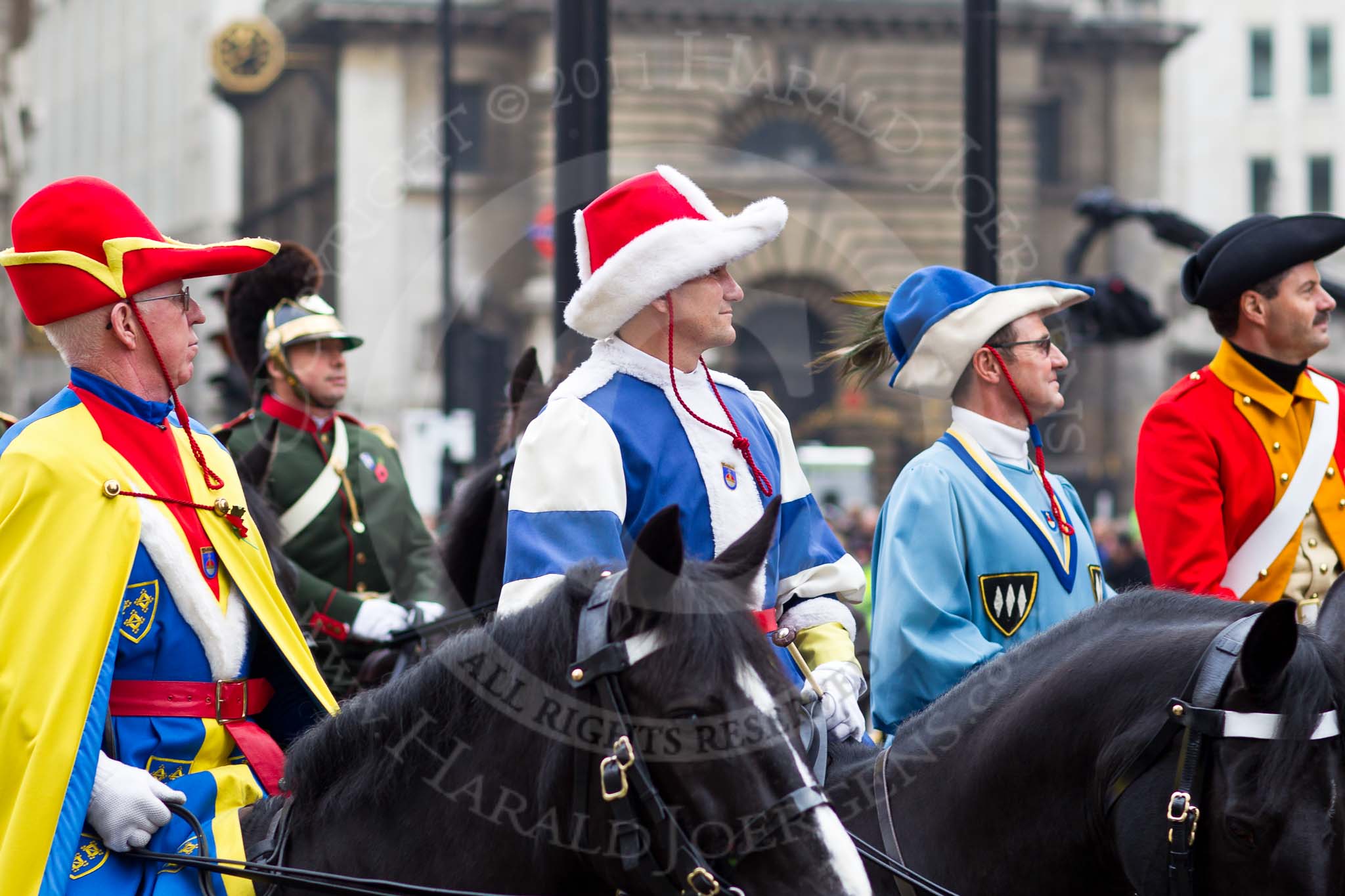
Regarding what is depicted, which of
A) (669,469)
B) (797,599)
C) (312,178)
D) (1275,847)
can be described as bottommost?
(1275,847)

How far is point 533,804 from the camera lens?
9.18ft

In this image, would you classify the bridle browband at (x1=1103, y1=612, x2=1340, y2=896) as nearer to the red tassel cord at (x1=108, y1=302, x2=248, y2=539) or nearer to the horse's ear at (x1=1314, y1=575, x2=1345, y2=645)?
the horse's ear at (x1=1314, y1=575, x2=1345, y2=645)

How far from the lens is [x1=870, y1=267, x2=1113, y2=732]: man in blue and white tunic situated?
4207 mm

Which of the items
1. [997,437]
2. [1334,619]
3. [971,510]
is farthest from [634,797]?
[997,437]

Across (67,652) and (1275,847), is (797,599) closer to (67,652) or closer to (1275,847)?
(1275,847)

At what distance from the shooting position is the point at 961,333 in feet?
14.8

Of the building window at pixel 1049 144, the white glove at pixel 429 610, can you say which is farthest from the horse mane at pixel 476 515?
the building window at pixel 1049 144

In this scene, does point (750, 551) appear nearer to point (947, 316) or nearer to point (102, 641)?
point (102, 641)

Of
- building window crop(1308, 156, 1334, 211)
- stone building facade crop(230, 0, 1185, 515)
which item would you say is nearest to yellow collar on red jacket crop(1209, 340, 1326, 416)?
stone building facade crop(230, 0, 1185, 515)

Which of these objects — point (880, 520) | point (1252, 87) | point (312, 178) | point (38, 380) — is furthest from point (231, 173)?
point (880, 520)

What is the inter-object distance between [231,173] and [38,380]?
1552 cm

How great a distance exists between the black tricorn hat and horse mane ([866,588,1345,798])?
1.68 m

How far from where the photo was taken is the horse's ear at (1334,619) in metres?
3.18

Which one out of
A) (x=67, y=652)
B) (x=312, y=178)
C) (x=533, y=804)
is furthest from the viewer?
(x=312, y=178)
